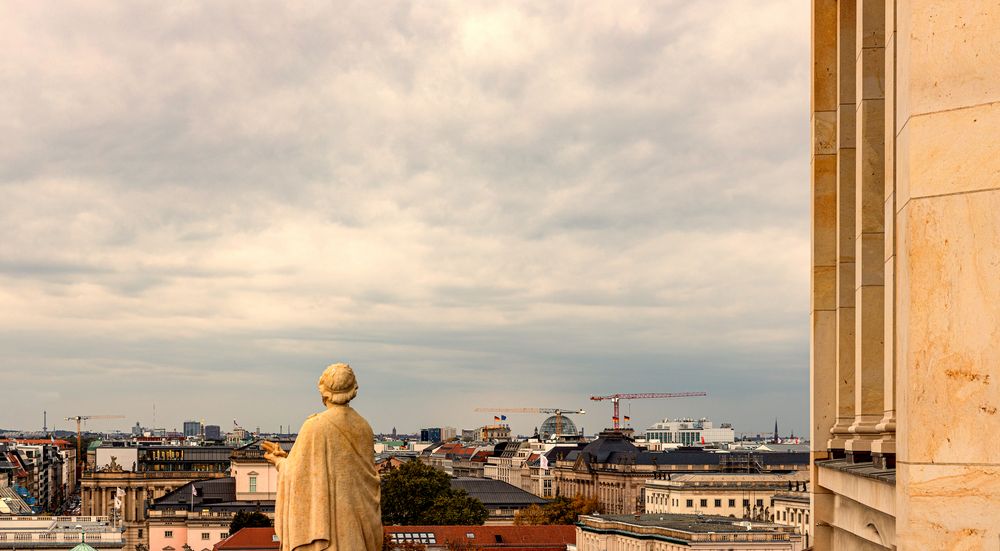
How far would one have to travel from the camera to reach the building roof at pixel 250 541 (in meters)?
128

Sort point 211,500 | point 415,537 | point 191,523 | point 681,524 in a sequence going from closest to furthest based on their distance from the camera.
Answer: point 681,524, point 415,537, point 191,523, point 211,500

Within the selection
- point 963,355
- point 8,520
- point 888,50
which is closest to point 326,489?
point 963,355

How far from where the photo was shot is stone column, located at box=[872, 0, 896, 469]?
1644 cm

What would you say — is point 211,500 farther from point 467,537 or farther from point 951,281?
point 951,281

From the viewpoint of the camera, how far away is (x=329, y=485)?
52.2 feet

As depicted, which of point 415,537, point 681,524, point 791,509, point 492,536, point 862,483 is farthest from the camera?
point 791,509

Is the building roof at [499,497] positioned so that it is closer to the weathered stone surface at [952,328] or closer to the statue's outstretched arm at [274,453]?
the statue's outstretched arm at [274,453]

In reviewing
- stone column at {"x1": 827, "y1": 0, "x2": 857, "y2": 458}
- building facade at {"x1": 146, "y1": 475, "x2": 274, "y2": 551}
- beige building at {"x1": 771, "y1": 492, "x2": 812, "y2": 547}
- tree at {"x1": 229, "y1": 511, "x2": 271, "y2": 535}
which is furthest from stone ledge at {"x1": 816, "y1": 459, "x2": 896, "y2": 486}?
building facade at {"x1": 146, "y1": 475, "x2": 274, "y2": 551}

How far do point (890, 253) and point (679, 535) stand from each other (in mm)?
105028

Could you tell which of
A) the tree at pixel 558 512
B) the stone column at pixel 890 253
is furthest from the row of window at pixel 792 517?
the stone column at pixel 890 253

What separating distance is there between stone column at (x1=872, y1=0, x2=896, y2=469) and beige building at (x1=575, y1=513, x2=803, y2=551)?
98375 millimetres

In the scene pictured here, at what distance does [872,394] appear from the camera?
69.1 feet

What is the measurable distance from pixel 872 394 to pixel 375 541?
7846mm

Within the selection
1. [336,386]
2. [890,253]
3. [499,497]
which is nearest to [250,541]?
[499,497]
